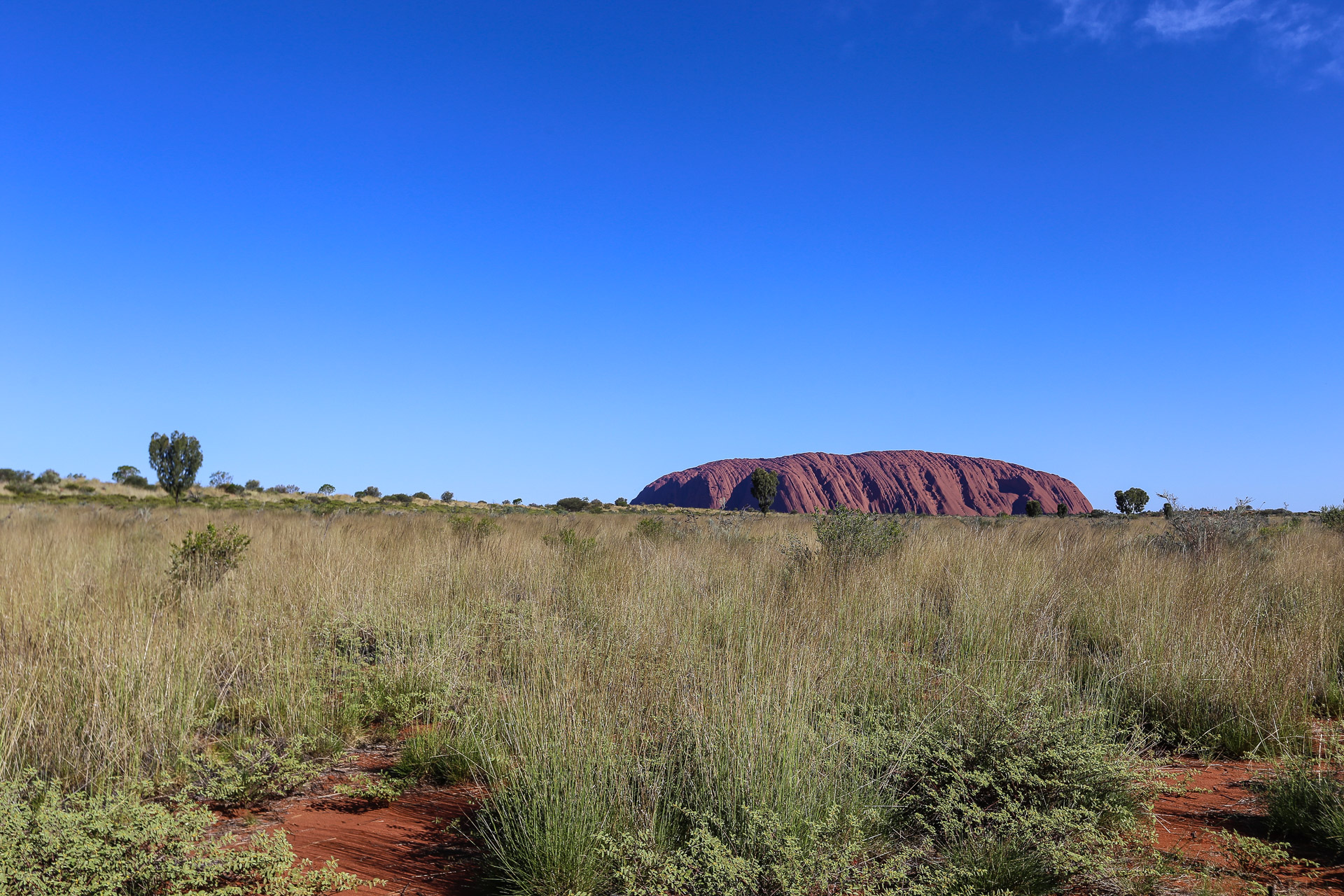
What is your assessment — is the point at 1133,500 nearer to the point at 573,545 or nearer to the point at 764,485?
the point at 764,485

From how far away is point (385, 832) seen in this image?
3.39 meters

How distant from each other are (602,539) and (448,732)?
8124 millimetres

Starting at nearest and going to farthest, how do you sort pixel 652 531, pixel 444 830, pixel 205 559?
pixel 444 830 < pixel 205 559 < pixel 652 531

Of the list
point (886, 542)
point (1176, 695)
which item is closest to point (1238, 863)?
point (1176, 695)

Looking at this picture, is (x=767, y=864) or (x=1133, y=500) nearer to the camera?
(x=767, y=864)

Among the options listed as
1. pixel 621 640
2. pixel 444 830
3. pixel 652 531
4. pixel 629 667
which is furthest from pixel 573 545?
pixel 444 830

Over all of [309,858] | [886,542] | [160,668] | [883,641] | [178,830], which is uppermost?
[886,542]

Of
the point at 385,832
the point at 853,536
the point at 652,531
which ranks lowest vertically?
the point at 385,832

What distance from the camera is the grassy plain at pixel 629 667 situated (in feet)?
10.4

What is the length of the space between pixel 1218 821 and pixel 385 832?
13.3ft

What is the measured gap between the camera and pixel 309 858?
3119 mm

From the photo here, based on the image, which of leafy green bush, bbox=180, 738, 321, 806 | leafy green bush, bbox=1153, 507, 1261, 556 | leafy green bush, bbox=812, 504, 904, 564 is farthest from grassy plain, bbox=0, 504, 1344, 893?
leafy green bush, bbox=1153, 507, 1261, 556

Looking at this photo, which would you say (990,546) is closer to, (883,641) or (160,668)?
(883,641)

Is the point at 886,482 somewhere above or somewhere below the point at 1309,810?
above
